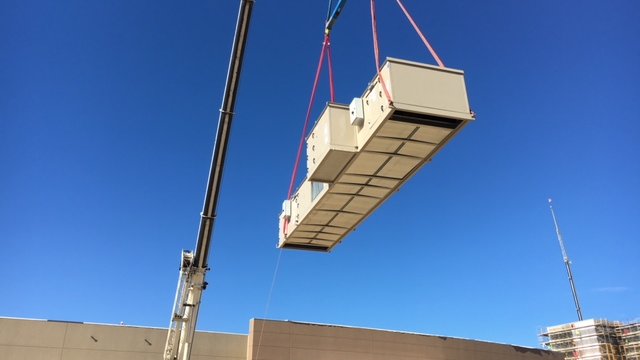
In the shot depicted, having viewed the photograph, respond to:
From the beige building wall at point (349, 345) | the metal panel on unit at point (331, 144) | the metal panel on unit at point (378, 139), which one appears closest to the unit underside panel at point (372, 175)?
the metal panel on unit at point (378, 139)

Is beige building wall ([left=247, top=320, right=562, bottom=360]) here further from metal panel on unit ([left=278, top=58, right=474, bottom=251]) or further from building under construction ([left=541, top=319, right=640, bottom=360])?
building under construction ([left=541, top=319, right=640, bottom=360])

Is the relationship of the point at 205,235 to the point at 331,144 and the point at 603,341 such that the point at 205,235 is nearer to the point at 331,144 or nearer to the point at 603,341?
the point at 331,144

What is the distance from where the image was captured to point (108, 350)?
992 inches

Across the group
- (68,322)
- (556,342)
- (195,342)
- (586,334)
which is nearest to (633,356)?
(586,334)

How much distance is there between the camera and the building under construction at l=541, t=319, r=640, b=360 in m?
A: 76.6

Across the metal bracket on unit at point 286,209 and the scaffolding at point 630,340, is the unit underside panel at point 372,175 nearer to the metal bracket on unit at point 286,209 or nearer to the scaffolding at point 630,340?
the metal bracket on unit at point 286,209

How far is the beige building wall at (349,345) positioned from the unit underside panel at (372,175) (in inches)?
478

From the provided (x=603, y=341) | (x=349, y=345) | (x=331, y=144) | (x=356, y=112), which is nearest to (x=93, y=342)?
(x=349, y=345)

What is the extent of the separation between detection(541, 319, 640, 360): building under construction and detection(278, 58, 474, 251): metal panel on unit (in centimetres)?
7659

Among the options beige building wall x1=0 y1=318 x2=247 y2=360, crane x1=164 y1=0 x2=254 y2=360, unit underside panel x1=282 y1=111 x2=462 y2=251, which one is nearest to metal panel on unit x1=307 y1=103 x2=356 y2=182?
unit underside panel x1=282 y1=111 x2=462 y2=251

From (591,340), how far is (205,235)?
78862 millimetres

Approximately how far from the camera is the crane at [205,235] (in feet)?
47.4

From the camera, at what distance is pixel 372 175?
12852mm

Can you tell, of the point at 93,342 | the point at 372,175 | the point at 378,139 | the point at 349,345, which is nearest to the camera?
the point at 378,139
